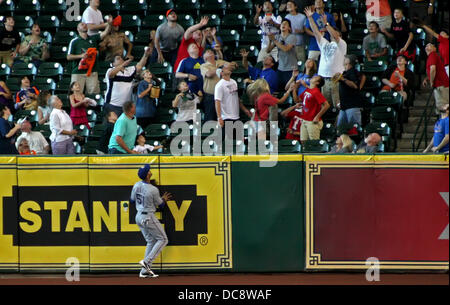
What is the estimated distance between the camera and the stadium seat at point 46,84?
20234 mm

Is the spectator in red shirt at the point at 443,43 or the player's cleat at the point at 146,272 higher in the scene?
the spectator in red shirt at the point at 443,43

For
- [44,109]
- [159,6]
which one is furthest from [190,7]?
[44,109]

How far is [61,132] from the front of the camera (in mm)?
17203

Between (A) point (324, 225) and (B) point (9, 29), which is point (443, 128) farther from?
(B) point (9, 29)

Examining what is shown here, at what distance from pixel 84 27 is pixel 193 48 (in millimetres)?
2734

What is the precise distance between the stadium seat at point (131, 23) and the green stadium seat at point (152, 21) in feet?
0.53

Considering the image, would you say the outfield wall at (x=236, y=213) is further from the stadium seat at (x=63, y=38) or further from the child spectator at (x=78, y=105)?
the stadium seat at (x=63, y=38)

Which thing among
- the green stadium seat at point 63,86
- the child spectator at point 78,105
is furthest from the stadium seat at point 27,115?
the green stadium seat at point 63,86

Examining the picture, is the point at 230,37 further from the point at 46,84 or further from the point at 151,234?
the point at 151,234

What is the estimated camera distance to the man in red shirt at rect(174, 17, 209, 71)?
19.1 meters

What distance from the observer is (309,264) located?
1478 cm

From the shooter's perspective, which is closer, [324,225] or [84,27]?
[324,225]
